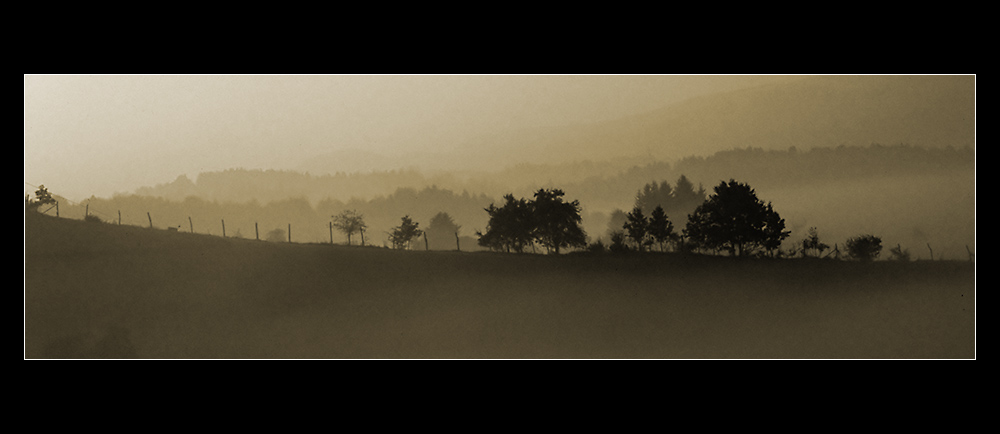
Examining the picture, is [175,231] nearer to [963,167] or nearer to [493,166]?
[493,166]

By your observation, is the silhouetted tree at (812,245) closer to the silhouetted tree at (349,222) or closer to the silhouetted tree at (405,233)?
the silhouetted tree at (405,233)

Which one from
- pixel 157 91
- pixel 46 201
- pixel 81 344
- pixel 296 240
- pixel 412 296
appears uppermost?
pixel 157 91

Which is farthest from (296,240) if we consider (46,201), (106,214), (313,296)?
(46,201)

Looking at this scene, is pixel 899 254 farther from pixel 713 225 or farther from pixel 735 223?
pixel 713 225

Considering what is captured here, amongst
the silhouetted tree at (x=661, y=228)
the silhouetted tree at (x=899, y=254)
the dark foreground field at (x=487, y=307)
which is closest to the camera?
the dark foreground field at (x=487, y=307)

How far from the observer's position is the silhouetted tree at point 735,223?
687 centimetres

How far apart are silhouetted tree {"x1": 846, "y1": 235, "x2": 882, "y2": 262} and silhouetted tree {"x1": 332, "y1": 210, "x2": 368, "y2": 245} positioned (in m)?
5.81

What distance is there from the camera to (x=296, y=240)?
7.16 m

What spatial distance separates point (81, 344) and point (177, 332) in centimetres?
108

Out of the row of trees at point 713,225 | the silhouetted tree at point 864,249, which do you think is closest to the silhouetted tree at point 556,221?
the row of trees at point 713,225

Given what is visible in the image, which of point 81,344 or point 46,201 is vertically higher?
point 46,201

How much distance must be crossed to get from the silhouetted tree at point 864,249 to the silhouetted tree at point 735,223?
779 millimetres

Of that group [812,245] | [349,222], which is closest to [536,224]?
[349,222]

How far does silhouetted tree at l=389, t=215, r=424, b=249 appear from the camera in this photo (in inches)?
277
